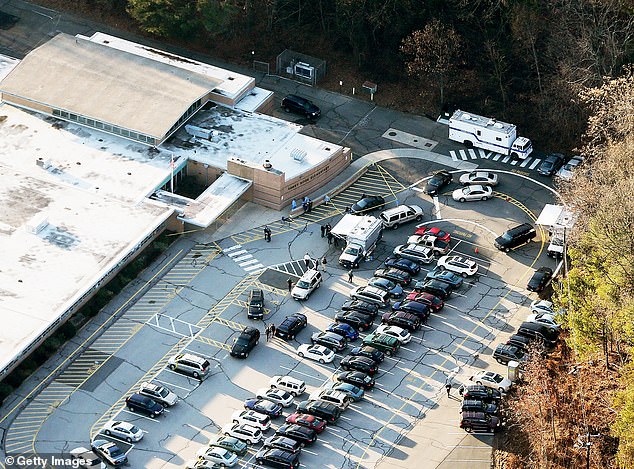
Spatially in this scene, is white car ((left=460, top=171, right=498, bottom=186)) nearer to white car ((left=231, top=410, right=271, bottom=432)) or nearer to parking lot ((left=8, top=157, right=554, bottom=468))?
parking lot ((left=8, top=157, right=554, bottom=468))

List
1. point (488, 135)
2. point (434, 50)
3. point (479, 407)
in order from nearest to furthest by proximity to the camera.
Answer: point (479, 407)
point (488, 135)
point (434, 50)

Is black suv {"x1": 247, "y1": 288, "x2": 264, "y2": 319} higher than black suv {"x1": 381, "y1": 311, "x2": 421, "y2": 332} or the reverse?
the reverse


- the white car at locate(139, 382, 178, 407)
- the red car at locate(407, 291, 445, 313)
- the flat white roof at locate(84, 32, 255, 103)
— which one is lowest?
the white car at locate(139, 382, 178, 407)

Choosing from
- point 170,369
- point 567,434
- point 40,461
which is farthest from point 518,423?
point 40,461

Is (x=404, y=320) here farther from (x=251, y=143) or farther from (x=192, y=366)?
(x=251, y=143)

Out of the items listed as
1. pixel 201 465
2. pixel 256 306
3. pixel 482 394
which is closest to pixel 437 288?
pixel 482 394

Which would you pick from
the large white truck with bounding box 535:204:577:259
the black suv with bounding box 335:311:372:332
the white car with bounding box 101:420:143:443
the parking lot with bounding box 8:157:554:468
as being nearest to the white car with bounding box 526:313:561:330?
the parking lot with bounding box 8:157:554:468

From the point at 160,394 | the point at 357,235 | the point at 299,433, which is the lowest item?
the point at 160,394
